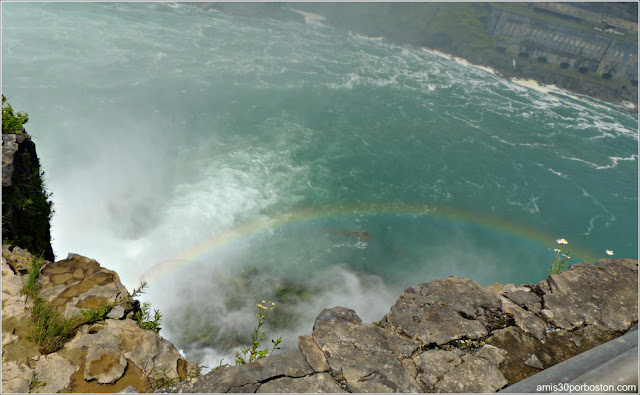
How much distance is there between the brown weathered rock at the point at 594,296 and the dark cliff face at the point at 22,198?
10347 mm

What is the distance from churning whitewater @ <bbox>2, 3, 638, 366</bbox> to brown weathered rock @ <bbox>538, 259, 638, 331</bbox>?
1281 centimetres

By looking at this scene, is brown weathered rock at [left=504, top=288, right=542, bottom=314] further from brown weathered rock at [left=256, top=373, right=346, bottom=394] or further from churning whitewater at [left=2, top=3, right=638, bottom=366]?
churning whitewater at [left=2, top=3, right=638, bottom=366]

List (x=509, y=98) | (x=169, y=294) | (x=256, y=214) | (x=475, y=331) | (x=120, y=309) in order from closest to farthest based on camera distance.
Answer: (x=475, y=331) → (x=120, y=309) → (x=169, y=294) → (x=256, y=214) → (x=509, y=98)

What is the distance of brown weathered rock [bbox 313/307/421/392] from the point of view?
4320 mm

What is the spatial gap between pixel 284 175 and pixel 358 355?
24234 millimetres

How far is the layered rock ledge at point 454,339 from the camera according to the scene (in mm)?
4309

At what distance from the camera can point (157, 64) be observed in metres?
45.1

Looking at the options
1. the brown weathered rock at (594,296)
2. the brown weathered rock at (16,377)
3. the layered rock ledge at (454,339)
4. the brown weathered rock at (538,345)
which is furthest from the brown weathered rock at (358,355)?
the brown weathered rock at (16,377)

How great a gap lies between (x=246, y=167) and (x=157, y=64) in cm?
2673

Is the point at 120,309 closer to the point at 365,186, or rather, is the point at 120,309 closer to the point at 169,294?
the point at 169,294

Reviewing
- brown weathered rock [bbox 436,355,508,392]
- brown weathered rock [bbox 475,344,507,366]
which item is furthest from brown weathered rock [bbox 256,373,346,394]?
brown weathered rock [bbox 475,344,507,366]

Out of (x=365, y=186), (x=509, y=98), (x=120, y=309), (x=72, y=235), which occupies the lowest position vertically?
(x=72, y=235)

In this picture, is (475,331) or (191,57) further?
(191,57)

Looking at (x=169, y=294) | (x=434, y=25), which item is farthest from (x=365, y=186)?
(x=434, y=25)
